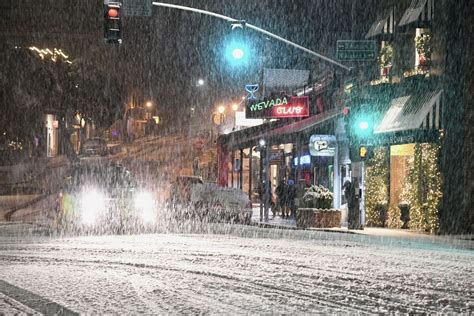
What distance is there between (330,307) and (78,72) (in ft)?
273

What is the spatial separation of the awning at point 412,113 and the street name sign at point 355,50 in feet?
11.0

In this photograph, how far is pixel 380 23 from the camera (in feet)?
101

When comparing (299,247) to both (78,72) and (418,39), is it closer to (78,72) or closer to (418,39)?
(418,39)

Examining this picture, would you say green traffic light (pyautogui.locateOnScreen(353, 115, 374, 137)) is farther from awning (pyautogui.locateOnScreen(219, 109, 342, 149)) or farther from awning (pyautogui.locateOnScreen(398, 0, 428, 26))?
awning (pyautogui.locateOnScreen(219, 109, 342, 149))

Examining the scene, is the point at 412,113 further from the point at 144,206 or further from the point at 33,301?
the point at 33,301

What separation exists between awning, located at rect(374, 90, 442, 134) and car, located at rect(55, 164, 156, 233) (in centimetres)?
998

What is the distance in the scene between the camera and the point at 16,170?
Answer: 59.9 m

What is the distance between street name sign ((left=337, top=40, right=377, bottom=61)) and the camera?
24.5 m

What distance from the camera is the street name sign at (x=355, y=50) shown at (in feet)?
80.4

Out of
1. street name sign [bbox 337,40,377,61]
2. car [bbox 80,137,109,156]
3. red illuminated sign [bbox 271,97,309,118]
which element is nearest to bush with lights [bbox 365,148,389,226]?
street name sign [bbox 337,40,377,61]

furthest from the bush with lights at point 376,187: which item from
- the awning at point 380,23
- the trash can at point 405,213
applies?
the awning at point 380,23

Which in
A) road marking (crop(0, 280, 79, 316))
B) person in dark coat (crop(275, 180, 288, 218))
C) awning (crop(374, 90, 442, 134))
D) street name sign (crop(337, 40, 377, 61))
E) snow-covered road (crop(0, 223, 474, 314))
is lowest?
road marking (crop(0, 280, 79, 316))

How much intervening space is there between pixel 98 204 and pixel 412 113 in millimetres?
11695

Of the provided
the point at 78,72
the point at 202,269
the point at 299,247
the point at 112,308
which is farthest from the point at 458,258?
the point at 78,72
